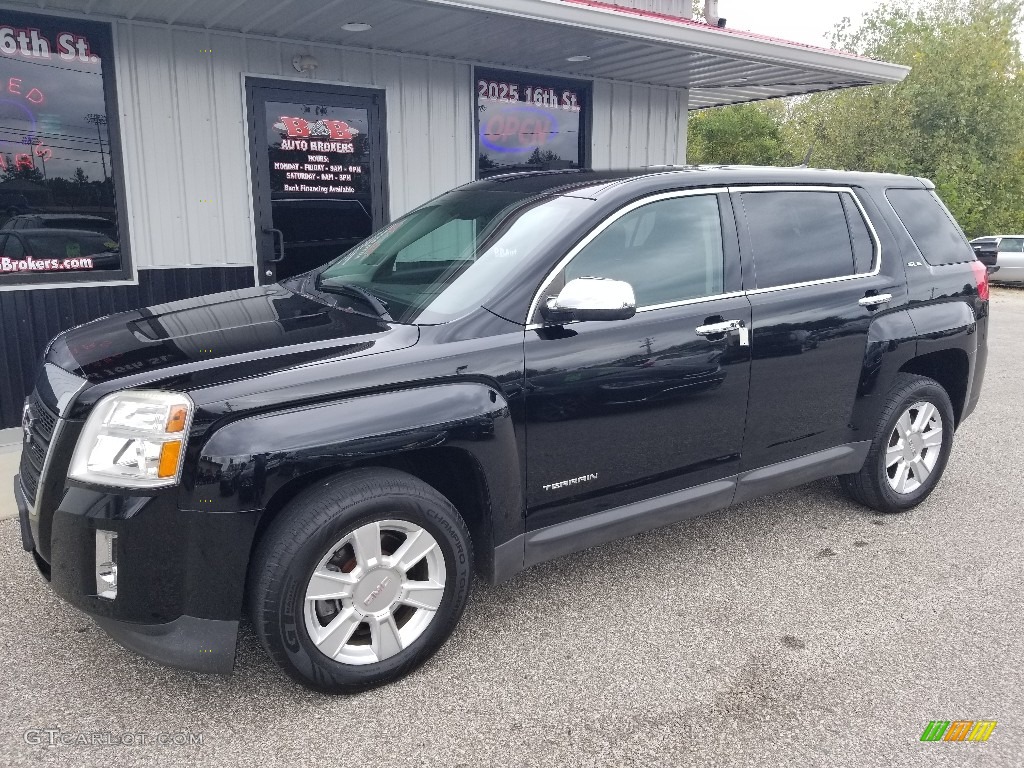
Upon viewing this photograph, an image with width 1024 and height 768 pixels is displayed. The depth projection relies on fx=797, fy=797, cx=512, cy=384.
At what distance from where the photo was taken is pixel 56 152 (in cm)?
576

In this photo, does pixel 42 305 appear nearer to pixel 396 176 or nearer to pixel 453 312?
pixel 396 176

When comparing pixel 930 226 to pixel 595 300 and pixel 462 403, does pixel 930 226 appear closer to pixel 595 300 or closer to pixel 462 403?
pixel 595 300

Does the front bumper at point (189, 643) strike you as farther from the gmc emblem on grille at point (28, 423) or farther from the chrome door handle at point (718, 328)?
the chrome door handle at point (718, 328)

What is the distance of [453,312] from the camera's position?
294 cm

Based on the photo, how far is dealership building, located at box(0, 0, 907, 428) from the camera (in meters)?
5.68

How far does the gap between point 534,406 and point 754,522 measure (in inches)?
76.6

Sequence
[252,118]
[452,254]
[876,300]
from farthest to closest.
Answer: [252,118], [876,300], [452,254]

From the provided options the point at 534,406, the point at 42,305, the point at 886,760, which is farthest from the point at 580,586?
the point at 42,305

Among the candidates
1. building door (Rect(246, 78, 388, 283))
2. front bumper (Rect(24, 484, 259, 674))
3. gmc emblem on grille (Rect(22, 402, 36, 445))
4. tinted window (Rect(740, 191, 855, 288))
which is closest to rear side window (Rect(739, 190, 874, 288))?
tinted window (Rect(740, 191, 855, 288))

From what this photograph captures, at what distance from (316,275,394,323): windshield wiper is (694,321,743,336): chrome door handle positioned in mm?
1297

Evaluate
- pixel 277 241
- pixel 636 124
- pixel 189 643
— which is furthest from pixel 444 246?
pixel 636 124

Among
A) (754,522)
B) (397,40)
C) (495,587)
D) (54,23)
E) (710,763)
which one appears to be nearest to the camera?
(710,763)

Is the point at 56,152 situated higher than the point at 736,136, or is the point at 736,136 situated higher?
the point at 736,136

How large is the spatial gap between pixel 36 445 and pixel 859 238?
12.4ft
